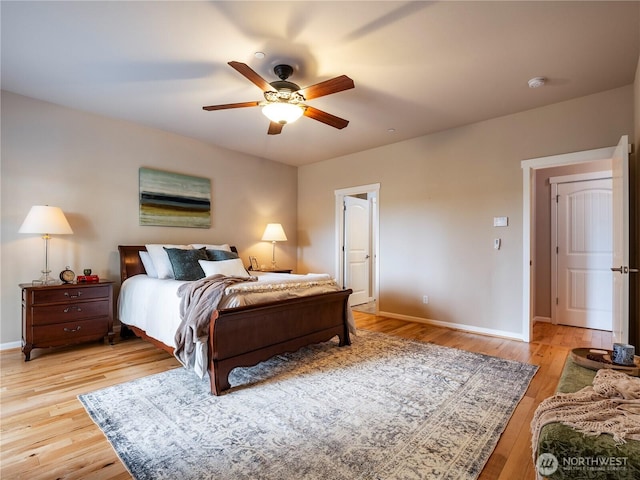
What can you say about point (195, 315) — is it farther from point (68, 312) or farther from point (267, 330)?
point (68, 312)

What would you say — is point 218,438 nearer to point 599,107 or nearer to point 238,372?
point 238,372

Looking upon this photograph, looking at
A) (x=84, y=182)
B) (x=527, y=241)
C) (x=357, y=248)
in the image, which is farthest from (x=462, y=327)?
(x=84, y=182)

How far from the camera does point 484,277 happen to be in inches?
161

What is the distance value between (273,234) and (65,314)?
115 inches

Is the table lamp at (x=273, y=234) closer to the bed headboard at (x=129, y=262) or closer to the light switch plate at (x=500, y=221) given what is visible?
the bed headboard at (x=129, y=262)

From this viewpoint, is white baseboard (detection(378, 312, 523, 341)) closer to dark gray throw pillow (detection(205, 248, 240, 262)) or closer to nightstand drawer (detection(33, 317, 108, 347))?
dark gray throw pillow (detection(205, 248, 240, 262))

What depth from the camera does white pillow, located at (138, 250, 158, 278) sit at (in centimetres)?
390

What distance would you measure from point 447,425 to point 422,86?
2918 millimetres

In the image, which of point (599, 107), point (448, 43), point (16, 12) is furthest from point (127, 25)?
point (599, 107)

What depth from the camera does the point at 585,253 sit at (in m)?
4.44

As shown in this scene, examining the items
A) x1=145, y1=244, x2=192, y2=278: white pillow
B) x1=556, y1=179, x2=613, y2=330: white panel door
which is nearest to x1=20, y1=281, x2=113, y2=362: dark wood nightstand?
x1=145, y1=244, x2=192, y2=278: white pillow

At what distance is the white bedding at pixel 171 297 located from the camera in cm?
261

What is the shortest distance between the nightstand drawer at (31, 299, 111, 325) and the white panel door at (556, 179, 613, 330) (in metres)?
6.04

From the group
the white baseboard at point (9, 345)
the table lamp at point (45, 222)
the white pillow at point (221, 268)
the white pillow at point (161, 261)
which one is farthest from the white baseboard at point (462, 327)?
the white baseboard at point (9, 345)
